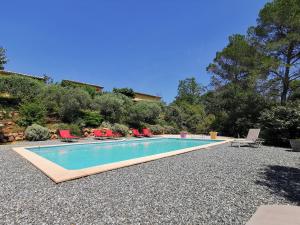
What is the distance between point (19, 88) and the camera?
608 inches

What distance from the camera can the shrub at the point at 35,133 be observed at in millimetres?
11992

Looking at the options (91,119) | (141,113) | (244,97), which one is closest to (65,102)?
(91,119)

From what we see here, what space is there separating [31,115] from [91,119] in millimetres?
4041

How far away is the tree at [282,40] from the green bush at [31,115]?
16144 mm

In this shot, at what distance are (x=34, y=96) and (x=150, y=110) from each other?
9.55 metres

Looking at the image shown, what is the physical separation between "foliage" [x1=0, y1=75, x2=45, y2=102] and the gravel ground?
11.8m

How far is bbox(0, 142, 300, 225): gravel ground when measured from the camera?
2.79m

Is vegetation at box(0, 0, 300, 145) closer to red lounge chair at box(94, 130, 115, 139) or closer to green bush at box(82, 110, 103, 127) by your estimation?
green bush at box(82, 110, 103, 127)

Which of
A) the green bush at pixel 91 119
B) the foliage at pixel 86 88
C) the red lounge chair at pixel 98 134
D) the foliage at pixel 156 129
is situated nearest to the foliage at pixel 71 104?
the green bush at pixel 91 119

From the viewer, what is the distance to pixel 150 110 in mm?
19375

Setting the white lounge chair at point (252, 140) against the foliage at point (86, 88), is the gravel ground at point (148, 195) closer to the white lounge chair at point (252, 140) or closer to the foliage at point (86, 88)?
the white lounge chair at point (252, 140)

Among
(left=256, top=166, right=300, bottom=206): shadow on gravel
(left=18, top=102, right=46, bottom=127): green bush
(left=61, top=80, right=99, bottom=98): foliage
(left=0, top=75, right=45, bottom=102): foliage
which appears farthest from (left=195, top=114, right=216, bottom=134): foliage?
(left=256, top=166, right=300, bottom=206): shadow on gravel

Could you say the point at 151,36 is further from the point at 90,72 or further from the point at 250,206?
the point at 250,206

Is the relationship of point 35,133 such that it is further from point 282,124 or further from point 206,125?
point 206,125
